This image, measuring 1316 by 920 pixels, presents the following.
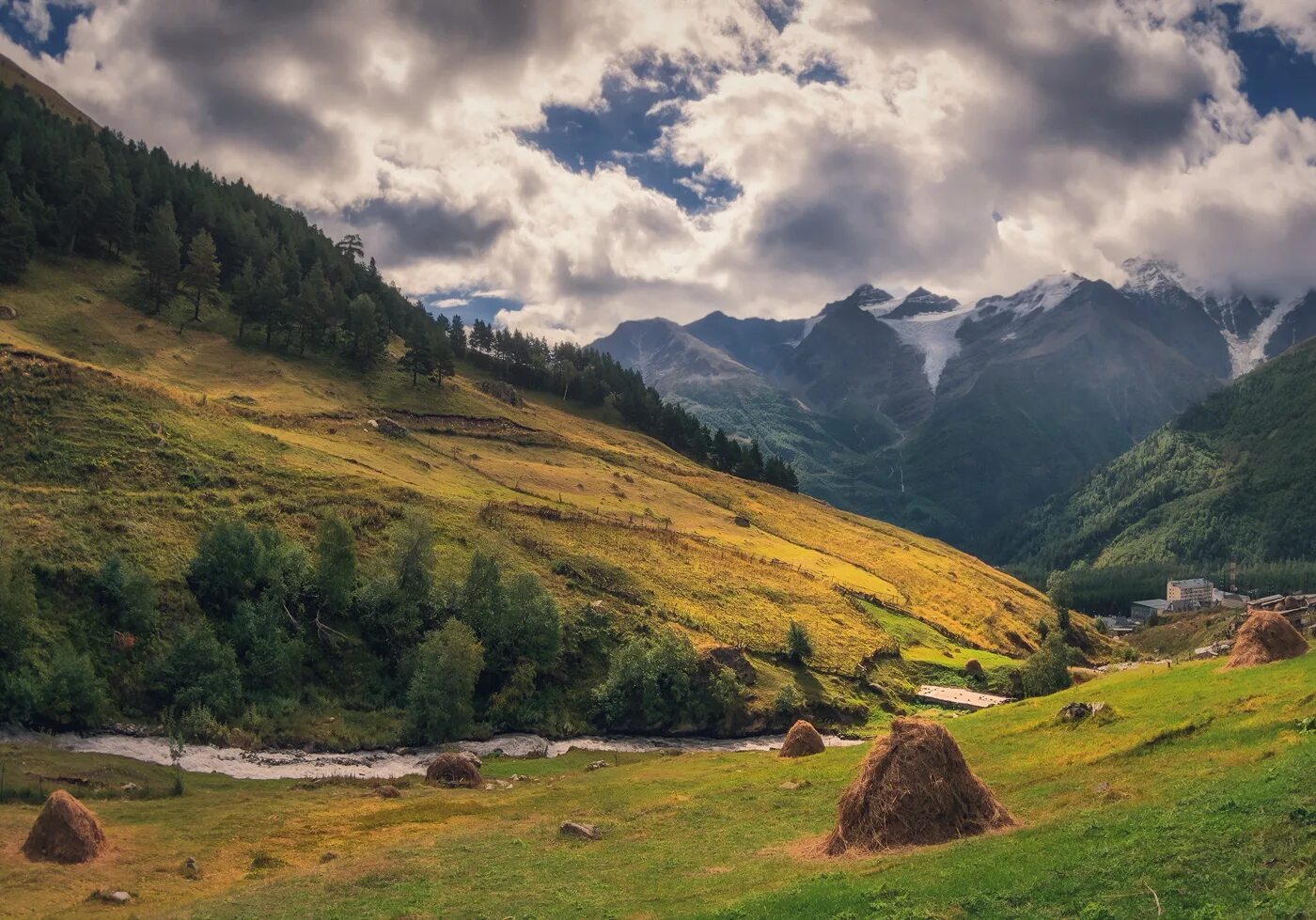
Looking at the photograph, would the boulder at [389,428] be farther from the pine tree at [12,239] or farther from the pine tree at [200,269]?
the pine tree at [12,239]

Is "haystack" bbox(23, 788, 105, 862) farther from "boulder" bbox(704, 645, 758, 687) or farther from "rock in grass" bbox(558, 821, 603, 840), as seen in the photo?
"boulder" bbox(704, 645, 758, 687)

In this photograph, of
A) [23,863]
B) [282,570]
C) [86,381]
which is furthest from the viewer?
[86,381]

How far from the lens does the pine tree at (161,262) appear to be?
156 metres

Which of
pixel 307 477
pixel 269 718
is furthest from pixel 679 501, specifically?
pixel 269 718

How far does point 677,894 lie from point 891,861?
7.85m

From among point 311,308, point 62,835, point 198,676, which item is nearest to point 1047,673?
point 198,676

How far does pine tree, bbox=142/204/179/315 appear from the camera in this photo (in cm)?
15550

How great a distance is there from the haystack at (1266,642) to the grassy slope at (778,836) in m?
2.03

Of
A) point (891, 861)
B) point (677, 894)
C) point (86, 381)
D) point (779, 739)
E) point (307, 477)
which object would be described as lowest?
point (779, 739)

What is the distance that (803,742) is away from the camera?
61.5 meters

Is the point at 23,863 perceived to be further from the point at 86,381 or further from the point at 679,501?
the point at 679,501

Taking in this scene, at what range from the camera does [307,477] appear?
102 m

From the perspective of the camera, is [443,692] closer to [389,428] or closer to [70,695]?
[70,695]

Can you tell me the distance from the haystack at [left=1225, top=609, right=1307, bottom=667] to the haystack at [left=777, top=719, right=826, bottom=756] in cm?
2637
